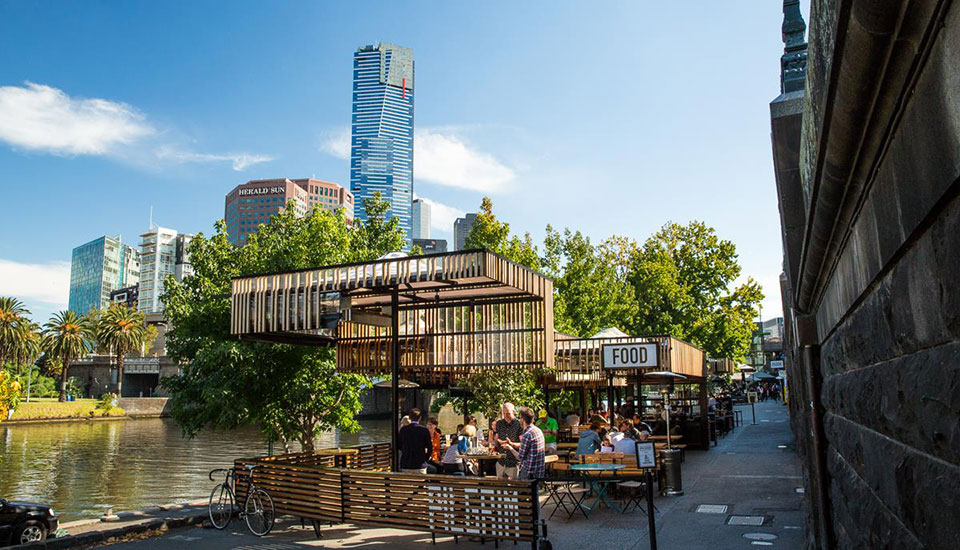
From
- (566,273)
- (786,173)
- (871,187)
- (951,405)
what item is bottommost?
(951,405)

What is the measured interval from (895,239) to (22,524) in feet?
47.3

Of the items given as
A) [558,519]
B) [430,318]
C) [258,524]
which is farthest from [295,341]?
[558,519]

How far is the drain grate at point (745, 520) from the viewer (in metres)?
10.7

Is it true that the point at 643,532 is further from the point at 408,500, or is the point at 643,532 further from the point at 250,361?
the point at 250,361

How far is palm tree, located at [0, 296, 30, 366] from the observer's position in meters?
61.6

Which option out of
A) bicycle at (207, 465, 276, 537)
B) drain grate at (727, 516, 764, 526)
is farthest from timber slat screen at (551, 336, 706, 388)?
bicycle at (207, 465, 276, 537)

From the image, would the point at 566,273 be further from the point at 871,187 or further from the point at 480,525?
the point at 871,187

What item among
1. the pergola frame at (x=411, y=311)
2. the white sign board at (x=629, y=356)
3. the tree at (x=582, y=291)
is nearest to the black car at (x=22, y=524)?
the pergola frame at (x=411, y=311)

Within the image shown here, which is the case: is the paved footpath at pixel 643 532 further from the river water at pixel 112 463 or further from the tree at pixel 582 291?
the tree at pixel 582 291

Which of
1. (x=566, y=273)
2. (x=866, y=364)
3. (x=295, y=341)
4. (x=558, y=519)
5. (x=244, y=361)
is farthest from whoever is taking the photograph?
(x=566, y=273)

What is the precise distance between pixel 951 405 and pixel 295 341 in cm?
1349

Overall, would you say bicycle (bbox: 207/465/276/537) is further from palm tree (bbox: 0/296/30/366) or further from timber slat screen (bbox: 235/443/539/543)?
palm tree (bbox: 0/296/30/366)

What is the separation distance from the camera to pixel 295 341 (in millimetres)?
14078

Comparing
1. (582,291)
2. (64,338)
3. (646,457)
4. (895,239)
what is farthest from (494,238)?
(64,338)
